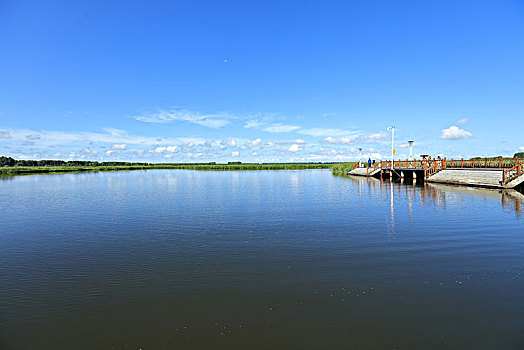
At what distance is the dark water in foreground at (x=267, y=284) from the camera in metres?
6.17

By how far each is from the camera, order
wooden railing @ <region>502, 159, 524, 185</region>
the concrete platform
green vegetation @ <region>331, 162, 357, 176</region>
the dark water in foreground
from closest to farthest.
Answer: the dark water in foreground, wooden railing @ <region>502, 159, 524, 185</region>, the concrete platform, green vegetation @ <region>331, 162, 357, 176</region>

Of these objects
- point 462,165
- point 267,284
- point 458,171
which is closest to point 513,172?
point 458,171

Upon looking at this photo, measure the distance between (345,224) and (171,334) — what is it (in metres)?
12.0

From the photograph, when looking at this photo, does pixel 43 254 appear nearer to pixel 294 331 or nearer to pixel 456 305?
pixel 294 331

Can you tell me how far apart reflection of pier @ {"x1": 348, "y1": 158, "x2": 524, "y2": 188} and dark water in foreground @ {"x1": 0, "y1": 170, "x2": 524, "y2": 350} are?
772 inches

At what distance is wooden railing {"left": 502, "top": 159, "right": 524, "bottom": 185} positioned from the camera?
100 feet

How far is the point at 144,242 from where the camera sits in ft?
44.2

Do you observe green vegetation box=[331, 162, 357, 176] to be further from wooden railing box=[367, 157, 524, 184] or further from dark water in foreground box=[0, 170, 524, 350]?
dark water in foreground box=[0, 170, 524, 350]

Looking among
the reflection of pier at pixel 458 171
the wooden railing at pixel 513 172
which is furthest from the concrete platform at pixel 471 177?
the wooden railing at pixel 513 172

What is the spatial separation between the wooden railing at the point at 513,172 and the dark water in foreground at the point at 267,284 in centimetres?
1913

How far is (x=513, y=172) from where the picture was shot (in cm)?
3150

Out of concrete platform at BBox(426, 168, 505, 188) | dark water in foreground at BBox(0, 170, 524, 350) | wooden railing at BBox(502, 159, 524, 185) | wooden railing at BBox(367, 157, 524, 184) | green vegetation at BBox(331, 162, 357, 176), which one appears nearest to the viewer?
dark water in foreground at BBox(0, 170, 524, 350)

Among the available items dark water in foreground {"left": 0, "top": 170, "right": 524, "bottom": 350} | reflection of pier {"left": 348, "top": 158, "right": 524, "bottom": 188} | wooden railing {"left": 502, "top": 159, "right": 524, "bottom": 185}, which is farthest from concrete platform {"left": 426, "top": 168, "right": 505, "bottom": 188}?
dark water in foreground {"left": 0, "top": 170, "right": 524, "bottom": 350}

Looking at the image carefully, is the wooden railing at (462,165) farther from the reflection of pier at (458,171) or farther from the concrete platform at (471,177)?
the concrete platform at (471,177)
